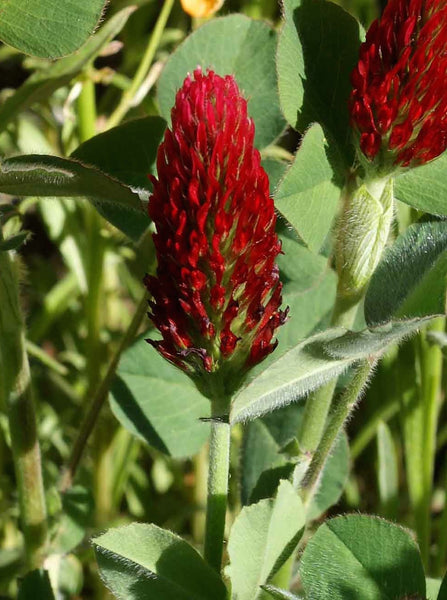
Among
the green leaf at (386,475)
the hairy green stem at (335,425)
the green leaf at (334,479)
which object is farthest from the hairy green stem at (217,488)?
the green leaf at (386,475)

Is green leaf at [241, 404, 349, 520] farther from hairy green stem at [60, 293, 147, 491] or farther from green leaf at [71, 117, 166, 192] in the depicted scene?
green leaf at [71, 117, 166, 192]

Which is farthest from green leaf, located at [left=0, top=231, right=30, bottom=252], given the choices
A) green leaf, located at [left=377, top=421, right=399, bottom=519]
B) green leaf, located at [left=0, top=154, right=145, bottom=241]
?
green leaf, located at [left=377, top=421, right=399, bottom=519]

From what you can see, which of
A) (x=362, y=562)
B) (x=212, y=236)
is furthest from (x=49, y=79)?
(x=362, y=562)

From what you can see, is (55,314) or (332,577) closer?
(332,577)

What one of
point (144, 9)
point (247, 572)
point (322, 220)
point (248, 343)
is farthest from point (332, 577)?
point (144, 9)

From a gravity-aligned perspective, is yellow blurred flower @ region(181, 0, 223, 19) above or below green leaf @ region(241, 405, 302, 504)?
above

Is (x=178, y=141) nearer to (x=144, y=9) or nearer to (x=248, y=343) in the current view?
(x=248, y=343)

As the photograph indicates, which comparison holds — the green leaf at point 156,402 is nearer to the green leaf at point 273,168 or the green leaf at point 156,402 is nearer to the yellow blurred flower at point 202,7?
the green leaf at point 273,168
